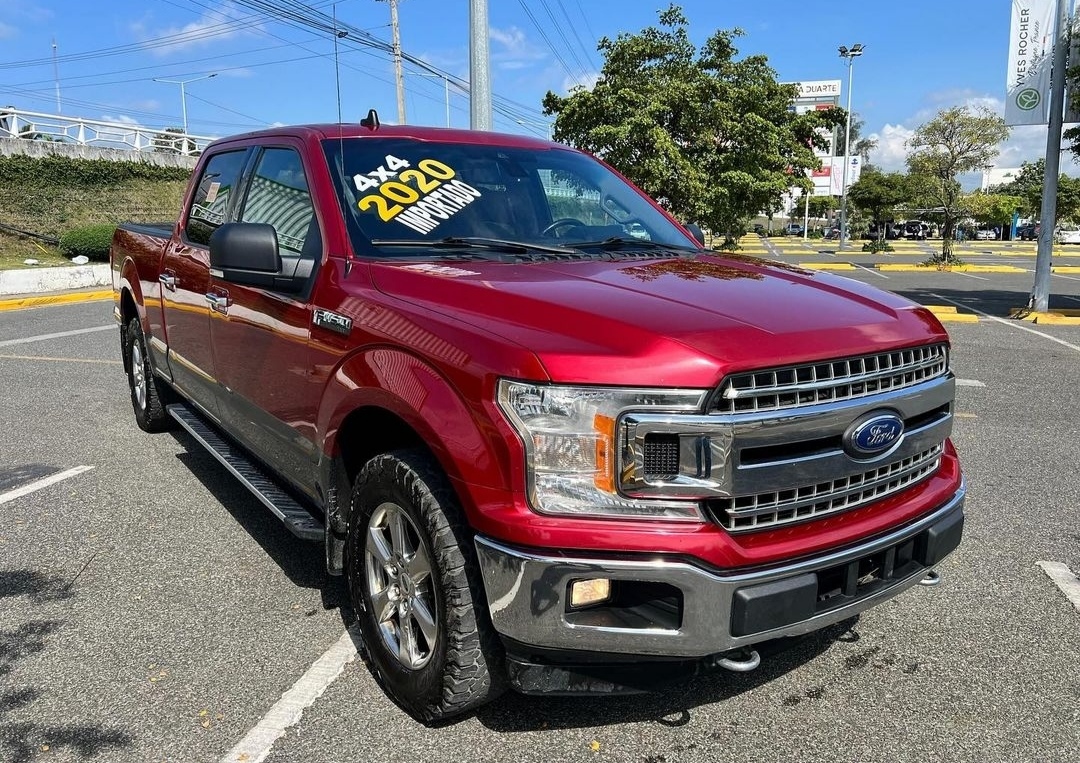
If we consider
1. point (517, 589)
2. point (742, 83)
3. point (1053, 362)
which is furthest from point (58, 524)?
point (742, 83)

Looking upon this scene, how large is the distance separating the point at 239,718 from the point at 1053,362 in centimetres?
915

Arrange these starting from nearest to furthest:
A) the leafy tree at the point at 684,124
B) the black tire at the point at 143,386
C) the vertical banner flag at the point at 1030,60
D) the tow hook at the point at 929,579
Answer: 1. the tow hook at the point at 929,579
2. the black tire at the point at 143,386
3. the vertical banner flag at the point at 1030,60
4. the leafy tree at the point at 684,124

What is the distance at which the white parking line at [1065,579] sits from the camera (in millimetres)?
3525

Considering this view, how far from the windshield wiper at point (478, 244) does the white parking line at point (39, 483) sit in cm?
313

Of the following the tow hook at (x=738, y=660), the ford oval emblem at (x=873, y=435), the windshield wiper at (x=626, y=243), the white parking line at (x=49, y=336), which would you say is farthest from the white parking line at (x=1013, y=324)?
the white parking line at (x=49, y=336)

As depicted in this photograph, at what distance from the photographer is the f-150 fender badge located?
2775 mm

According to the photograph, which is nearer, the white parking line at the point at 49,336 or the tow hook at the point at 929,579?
the tow hook at the point at 929,579

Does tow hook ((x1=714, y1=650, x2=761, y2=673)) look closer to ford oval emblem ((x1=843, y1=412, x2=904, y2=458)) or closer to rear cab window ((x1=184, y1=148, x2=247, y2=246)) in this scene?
ford oval emblem ((x1=843, y1=412, x2=904, y2=458))

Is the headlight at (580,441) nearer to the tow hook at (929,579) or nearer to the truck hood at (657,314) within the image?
the truck hood at (657,314)

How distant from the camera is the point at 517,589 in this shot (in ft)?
7.02

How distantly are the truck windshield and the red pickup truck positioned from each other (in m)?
0.02

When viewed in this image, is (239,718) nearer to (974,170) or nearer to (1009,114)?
(1009,114)

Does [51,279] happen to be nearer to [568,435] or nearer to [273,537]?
[273,537]

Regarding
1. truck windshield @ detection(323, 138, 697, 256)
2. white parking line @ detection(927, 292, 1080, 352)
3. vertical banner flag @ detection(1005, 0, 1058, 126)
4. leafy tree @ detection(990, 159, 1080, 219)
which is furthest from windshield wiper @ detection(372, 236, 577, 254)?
leafy tree @ detection(990, 159, 1080, 219)
